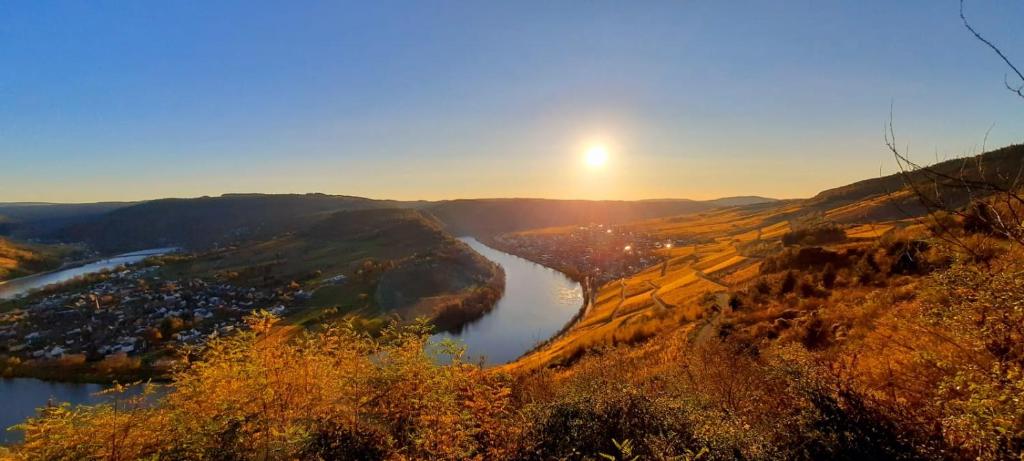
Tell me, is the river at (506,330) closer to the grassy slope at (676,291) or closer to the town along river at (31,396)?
the town along river at (31,396)

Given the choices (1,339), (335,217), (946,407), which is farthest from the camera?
(335,217)

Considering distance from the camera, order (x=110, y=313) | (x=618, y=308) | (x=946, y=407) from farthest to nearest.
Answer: (x=110, y=313), (x=618, y=308), (x=946, y=407)

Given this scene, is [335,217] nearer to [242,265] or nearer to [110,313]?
[242,265]

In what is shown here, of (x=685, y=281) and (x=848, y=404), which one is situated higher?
(x=848, y=404)

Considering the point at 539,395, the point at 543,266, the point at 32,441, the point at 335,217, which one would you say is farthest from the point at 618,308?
the point at 335,217

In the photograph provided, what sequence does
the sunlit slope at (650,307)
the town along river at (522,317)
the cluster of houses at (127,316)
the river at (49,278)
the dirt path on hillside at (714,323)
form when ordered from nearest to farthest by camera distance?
the dirt path on hillside at (714,323), the sunlit slope at (650,307), the cluster of houses at (127,316), the town along river at (522,317), the river at (49,278)

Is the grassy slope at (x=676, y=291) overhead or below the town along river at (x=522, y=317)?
overhead

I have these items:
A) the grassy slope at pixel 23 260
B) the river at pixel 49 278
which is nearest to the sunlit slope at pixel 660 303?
the river at pixel 49 278
